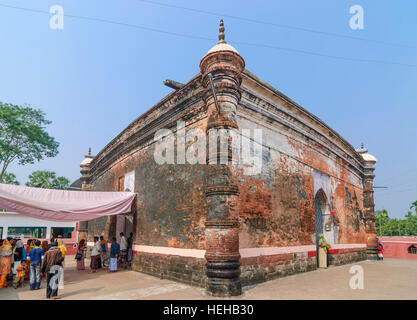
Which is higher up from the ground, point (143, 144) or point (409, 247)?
point (143, 144)

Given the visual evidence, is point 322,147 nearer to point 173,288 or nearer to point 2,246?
point 173,288

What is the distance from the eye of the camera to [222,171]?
242 inches

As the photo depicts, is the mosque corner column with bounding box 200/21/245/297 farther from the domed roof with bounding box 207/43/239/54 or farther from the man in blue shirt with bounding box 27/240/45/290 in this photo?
the man in blue shirt with bounding box 27/240/45/290

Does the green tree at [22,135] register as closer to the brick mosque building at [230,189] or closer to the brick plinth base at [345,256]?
the brick mosque building at [230,189]

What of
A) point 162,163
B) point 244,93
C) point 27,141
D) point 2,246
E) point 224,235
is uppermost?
point 27,141

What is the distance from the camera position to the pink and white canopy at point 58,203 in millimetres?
7051

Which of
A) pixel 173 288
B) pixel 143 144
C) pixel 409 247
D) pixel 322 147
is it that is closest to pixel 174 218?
pixel 173 288

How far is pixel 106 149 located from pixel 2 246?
6931mm

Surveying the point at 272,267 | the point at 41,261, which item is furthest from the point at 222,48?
the point at 41,261

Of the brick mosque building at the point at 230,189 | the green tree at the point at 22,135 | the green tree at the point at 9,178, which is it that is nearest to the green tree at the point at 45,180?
the green tree at the point at 9,178

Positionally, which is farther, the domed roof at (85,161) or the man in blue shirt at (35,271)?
the domed roof at (85,161)

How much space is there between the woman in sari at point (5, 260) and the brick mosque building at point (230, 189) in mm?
3672

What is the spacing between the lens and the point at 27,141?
22.2 meters

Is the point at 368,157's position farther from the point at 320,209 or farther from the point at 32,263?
the point at 32,263
